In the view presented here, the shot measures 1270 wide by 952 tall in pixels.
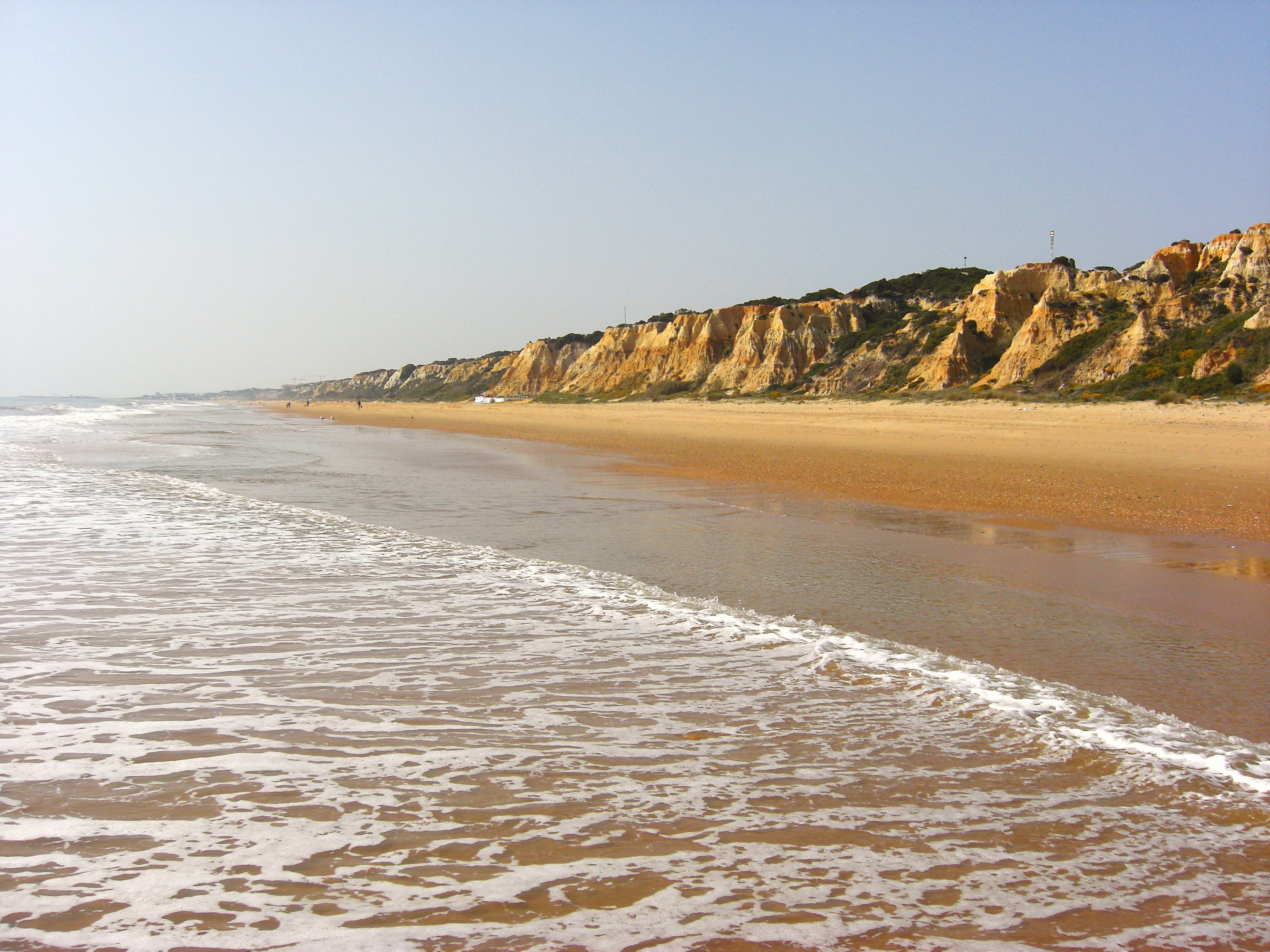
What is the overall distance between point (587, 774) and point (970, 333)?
160 feet

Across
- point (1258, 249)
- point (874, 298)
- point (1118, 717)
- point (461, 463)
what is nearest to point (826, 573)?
point (1118, 717)

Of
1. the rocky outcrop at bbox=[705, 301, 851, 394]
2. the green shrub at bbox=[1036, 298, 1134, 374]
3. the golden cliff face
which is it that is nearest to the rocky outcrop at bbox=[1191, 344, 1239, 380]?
the green shrub at bbox=[1036, 298, 1134, 374]

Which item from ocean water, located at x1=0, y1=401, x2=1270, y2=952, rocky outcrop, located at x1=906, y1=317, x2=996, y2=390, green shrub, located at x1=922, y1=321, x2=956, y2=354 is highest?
green shrub, located at x1=922, y1=321, x2=956, y2=354

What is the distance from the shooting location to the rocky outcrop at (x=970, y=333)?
35469 mm

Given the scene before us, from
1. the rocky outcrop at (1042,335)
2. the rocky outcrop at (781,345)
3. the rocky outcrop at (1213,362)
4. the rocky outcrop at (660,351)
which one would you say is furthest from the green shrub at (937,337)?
the rocky outcrop at (660,351)

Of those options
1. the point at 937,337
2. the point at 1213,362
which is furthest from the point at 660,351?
the point at 1213,362

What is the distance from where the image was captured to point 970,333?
154 feet

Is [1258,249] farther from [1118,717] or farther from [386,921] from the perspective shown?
[386,921]

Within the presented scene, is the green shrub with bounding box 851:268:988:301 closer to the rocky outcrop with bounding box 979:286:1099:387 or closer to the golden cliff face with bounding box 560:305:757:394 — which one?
the golden cliff face with bounding box 560:305:757:394

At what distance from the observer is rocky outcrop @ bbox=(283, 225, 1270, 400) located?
116ft

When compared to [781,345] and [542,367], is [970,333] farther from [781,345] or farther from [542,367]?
[542,367]

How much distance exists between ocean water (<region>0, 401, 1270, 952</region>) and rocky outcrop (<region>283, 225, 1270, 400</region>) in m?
29.6

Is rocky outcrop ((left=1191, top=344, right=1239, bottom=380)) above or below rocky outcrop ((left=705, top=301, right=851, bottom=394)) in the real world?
below

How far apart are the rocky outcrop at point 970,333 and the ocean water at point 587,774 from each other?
2956 centimetres
